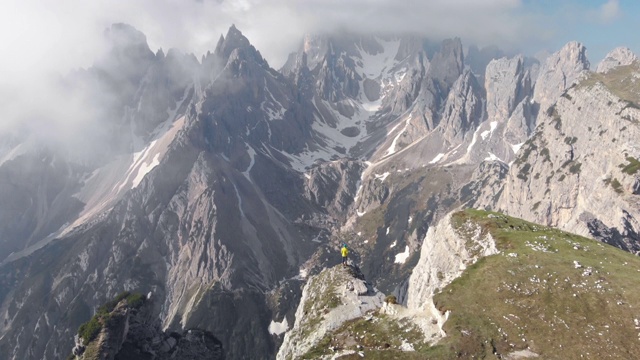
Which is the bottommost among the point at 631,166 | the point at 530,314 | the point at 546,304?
the point at 530,314

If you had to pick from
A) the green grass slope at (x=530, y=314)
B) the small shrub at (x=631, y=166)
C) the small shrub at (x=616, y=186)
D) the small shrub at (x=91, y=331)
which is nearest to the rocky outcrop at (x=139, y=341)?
the small shrub at (x=91, y=331)

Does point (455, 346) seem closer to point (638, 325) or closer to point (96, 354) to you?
point (638, 325)

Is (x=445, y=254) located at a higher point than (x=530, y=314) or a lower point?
higher

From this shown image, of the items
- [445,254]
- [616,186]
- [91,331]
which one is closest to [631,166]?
[616,186]

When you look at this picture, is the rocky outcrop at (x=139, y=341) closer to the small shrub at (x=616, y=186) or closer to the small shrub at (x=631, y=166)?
the small shrub at (x=616, y=186)

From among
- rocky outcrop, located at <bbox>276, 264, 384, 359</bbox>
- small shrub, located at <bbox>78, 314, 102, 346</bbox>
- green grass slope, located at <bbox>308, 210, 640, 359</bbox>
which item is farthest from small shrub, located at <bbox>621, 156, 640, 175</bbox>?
small shrub, located at <bbox>78, 314, 102, 346</bbox>

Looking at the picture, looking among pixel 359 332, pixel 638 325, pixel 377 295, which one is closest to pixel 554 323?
pixel 638 325

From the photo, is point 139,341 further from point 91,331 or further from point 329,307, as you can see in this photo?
point 329,307

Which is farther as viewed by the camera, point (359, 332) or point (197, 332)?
point (197, 332)
